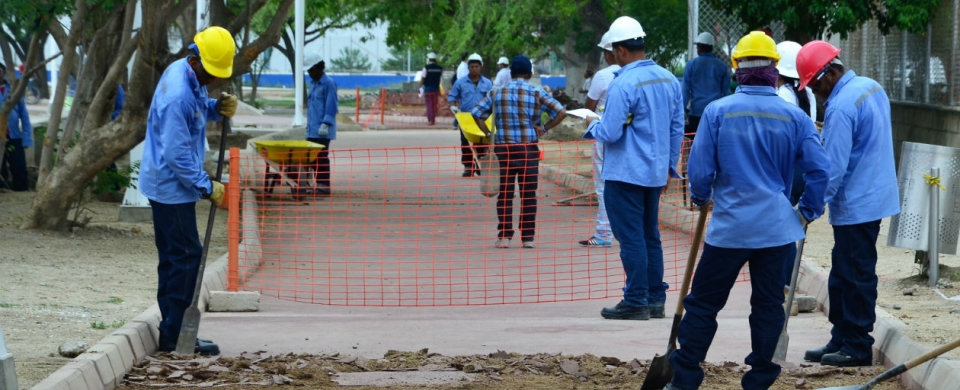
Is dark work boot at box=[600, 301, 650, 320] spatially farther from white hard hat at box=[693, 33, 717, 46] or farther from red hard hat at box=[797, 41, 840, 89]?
white hard hat at box=[693, 33, 717, 46]

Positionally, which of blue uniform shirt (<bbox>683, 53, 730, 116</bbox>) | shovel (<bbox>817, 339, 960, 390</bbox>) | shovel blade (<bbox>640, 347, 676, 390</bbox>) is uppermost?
blue uniform shirt (<bbox>683, 53, 730, 116</bbox>)

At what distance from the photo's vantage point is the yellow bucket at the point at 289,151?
1490 cm

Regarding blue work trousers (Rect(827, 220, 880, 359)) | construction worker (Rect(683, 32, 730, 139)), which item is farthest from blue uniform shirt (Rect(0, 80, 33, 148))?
blue work trousers (Rect(827, 220, 880, 359))

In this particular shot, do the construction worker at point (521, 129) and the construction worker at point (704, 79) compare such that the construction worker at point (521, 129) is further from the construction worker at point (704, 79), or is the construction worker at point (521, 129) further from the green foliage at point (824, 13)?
the green foliage at point (824, 13)

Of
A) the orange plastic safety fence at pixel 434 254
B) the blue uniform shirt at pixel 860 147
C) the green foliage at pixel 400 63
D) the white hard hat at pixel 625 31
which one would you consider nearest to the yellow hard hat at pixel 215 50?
the white hard hat at pixel 625 31

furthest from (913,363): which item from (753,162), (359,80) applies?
(359,80)

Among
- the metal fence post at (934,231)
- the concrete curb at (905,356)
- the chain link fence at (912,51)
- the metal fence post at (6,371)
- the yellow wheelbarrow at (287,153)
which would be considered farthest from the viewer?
the chain link fence at (912,51)

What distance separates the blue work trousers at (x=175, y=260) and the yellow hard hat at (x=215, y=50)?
75 centimetres

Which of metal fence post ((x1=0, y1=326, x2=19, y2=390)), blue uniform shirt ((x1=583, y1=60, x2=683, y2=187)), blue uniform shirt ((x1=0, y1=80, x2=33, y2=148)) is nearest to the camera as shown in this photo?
metal fence post ((x1=0, y1=326, x2=19, y2=390))

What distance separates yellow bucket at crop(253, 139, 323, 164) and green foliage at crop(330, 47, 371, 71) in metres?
55.2

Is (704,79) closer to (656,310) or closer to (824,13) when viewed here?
(824,13)

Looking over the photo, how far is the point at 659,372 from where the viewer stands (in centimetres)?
600

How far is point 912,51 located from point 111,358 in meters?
14.3

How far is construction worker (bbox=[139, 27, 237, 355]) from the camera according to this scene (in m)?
6.67
